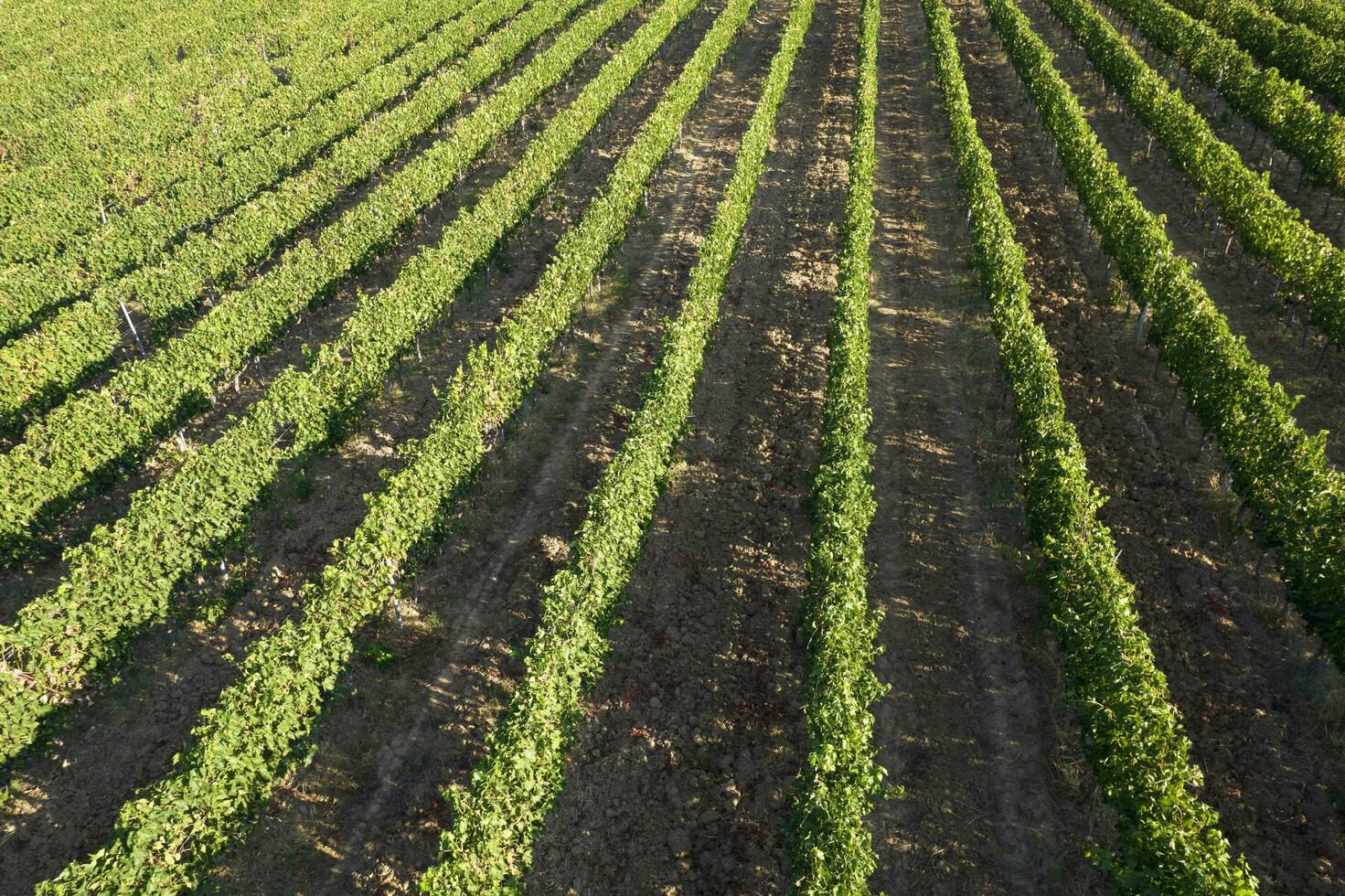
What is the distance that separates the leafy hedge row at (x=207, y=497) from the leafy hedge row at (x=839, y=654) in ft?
45.3

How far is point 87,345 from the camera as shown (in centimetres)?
2436

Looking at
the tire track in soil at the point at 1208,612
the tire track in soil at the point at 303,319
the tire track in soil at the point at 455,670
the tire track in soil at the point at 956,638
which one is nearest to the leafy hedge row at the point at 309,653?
the tire track in soil at the point at 455,670

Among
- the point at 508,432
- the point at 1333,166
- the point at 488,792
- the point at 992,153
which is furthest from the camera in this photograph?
the point at 992,153

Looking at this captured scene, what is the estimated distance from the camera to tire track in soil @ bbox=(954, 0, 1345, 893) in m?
14.8

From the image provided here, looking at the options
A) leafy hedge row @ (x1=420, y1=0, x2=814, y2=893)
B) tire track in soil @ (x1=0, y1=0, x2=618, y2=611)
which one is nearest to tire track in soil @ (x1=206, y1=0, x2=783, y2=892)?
leafy hedge row @ (x1=420, y1=0, x2=814, y2=893)

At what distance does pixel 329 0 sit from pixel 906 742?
6956cm

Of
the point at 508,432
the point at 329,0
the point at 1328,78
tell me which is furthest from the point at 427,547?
the point at 329,0

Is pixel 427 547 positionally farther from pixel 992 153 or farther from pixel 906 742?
pixel 992 153

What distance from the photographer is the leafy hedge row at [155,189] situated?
90.6ft

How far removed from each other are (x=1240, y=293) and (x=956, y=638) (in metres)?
20.2

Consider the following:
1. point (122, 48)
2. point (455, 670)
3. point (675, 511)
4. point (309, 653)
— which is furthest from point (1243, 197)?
point (122, 48)

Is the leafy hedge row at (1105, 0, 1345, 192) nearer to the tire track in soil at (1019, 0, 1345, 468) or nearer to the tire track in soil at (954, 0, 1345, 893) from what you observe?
the tire track in soil at (1019, 0, 1345, 468)

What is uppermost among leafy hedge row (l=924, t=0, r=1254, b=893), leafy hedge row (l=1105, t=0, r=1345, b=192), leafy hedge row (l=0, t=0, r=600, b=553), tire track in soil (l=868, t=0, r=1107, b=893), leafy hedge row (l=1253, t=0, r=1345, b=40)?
leafy hedge row (l=1253, t=0, r=1345, b=40)

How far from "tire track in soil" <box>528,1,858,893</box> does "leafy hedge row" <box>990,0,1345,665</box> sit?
10522mm
